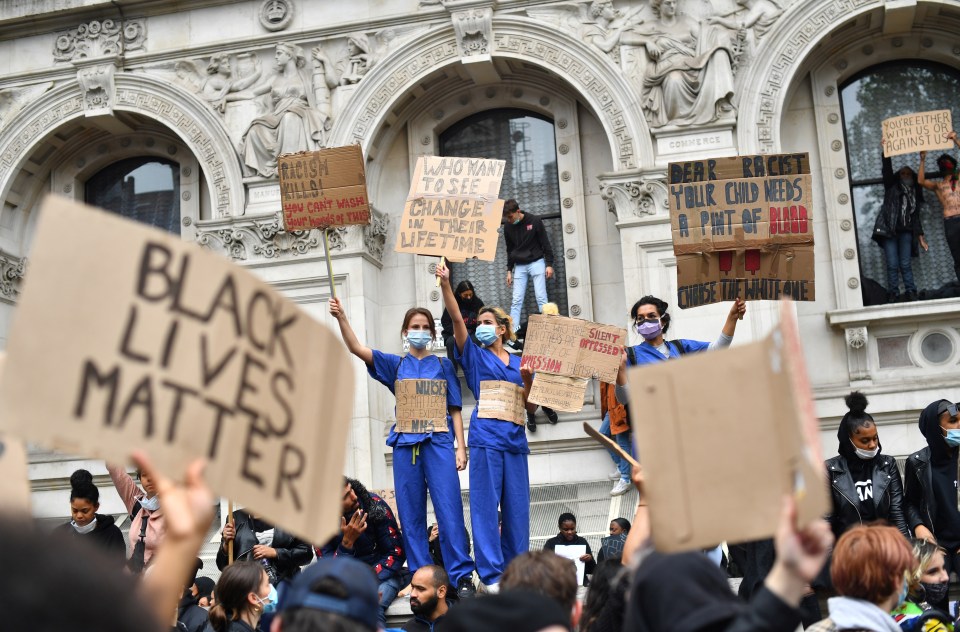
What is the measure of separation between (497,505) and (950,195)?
27.4 ft

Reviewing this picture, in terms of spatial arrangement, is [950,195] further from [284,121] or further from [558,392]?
[284,121]

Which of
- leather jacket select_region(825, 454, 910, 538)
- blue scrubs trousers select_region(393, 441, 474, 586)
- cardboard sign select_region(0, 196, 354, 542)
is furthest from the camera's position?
blue scrubs trousers select_region(393, 441, 474, 586)

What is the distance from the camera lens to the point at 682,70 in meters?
14.7

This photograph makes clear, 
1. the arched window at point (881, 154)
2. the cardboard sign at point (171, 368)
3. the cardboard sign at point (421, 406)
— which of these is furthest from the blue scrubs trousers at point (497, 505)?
the arched window at point (881, 154)

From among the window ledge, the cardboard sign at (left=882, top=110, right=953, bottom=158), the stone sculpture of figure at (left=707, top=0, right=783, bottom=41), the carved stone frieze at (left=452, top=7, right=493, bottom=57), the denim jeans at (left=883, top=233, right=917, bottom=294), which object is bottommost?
the window ledge

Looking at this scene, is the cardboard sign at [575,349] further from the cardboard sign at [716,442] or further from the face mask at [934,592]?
the cardboard sign at [716,442]

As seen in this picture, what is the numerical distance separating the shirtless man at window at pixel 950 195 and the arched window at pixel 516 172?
4802mm

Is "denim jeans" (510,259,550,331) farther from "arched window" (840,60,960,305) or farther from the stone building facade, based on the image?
"arched window" (840,60,960,305)

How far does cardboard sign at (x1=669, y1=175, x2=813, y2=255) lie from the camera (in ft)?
29.9

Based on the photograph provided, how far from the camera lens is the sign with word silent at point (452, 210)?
9.49m

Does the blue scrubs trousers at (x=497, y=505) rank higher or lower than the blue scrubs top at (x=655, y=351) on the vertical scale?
lower

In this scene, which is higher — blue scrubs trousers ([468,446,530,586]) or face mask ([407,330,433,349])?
face mask ([407,330,433,349])

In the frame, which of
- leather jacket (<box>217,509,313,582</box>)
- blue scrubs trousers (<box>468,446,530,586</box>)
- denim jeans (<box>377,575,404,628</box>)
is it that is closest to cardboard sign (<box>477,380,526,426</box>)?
blue scrubs trousers (<box>468,446,530,586</box>)

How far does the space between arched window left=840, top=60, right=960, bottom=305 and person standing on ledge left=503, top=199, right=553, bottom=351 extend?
4.16 m
